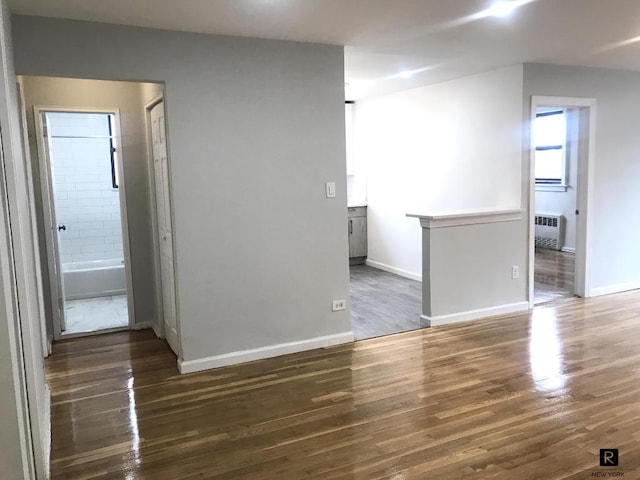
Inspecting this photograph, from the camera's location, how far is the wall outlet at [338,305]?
4.32 metres

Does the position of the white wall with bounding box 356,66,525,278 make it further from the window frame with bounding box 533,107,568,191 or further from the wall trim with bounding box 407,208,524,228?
the window frame with bounding box 533,107,568,191

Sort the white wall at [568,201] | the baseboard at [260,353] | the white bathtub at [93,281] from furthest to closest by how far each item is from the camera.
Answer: the white wall at [568,201] < the white bathtub at [93,281] < the baseboard at [260,353]

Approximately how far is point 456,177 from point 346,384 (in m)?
3.25

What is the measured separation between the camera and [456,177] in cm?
599

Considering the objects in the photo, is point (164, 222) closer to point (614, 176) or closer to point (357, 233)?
point (357, 233)

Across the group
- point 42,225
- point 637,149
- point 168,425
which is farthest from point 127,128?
point 637,149

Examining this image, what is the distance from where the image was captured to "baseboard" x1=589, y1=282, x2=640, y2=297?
5742mm

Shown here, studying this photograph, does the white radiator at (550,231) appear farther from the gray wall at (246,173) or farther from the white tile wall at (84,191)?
the white tile wall at (84,191)

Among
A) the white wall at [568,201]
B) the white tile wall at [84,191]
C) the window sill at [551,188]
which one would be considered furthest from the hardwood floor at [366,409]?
the window sill at [551,188]

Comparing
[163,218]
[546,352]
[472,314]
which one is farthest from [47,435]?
[472,314]

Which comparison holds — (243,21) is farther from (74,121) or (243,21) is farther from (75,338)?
(74,121)

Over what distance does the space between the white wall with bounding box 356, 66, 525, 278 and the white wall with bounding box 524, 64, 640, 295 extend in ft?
2.58

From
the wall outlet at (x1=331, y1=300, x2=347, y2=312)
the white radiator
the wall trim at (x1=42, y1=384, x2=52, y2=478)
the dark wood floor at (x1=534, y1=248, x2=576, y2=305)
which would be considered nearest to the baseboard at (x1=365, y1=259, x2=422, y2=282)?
the dark wood floor at (x1=534, y1=248, x2=576, y2=305)

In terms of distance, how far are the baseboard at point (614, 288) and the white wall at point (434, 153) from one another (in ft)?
4.98
